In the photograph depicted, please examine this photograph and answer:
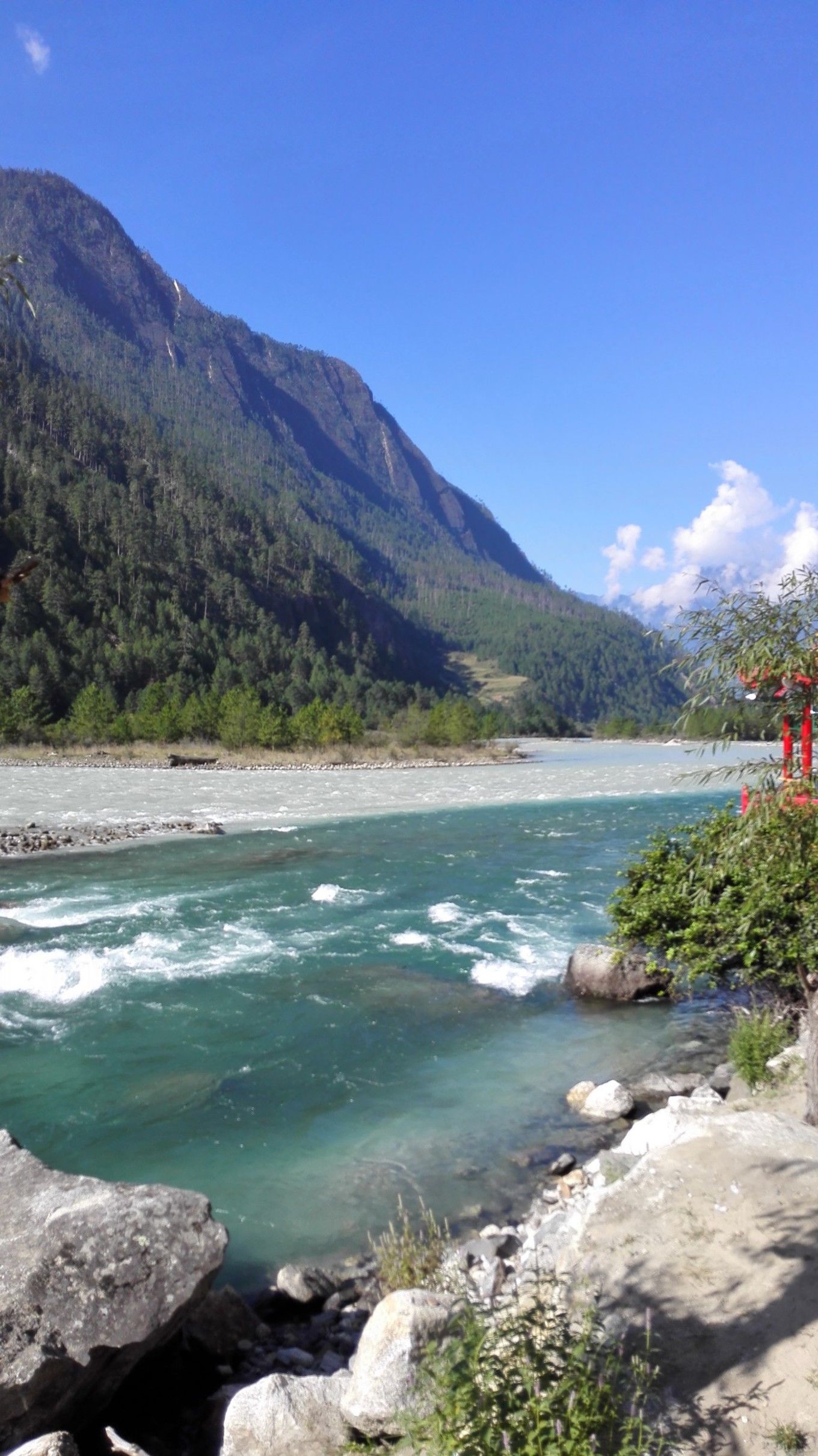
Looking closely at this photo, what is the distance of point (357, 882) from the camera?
92.2 feet

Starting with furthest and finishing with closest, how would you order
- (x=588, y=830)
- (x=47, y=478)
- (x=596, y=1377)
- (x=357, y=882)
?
1. (x=47, y=478)
2. (x=588, y=830)
3. (x=357, y=882)
4. (x=596, y=1377)

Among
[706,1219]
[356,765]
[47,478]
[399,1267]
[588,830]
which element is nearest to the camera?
[706,1219]

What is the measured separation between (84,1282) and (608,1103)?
7.45 metres

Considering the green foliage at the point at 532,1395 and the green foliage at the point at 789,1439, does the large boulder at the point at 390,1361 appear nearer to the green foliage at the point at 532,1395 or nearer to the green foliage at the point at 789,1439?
the green foliage at the point at 532,1395

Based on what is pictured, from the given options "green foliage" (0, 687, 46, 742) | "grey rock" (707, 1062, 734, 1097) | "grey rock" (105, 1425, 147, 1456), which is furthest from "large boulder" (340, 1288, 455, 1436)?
"green foliage" (0, 687, 46, 742)

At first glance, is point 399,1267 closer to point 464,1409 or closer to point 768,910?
point 464,1409

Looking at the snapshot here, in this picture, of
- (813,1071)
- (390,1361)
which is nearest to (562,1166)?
(813,1071)

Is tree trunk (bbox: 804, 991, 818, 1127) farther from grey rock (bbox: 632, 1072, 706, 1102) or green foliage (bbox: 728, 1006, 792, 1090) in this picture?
grey rock (bbox: 632, 1072, 706, 1102)

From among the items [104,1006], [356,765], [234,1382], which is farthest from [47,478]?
[234,1382]

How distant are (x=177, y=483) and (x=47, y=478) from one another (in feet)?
130

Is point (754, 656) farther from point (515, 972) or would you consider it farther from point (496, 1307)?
point (515, 972)

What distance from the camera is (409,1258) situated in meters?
8.34

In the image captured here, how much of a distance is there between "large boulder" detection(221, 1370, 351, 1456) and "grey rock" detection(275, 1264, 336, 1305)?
2.56 metres

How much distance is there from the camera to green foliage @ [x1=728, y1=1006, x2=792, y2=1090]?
11078 millimetres
